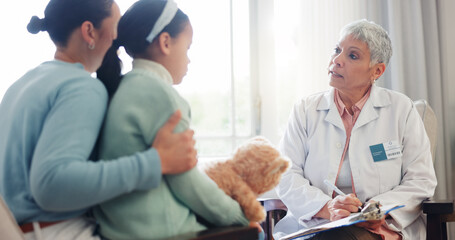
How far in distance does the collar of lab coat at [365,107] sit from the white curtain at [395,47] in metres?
0.69

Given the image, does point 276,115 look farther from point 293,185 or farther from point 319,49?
point 293,185

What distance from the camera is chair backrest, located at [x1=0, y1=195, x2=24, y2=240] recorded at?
103 cm

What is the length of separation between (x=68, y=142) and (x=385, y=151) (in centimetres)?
149

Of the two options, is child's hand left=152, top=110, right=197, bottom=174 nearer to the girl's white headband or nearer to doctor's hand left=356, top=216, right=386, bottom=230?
the girl's white headband

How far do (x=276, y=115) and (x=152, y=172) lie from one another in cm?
203

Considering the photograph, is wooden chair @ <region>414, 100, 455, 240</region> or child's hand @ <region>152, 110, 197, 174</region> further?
wooden chair @ <region>414, 100, 455, 240</region>

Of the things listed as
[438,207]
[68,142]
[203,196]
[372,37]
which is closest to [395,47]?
[372,37]

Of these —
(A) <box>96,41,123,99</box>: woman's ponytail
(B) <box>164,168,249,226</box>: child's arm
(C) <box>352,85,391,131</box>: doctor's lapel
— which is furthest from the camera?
(C) <box>352,85,391,131</box>: doctor's lapel

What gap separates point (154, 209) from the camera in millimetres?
1070

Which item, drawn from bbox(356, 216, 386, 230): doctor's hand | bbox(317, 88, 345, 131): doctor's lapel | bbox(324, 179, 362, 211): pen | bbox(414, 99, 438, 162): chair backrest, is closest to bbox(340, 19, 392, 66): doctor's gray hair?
bbox(317, 88, 345, 131): doctor's lapel

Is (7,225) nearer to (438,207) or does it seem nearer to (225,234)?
(225,234)

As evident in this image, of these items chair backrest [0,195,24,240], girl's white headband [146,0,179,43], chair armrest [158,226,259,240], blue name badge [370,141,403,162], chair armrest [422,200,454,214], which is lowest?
chair armrest [422,200,454,214]

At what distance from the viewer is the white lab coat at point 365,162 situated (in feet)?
6.40

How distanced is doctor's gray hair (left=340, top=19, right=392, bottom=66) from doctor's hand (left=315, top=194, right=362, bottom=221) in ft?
2.30
